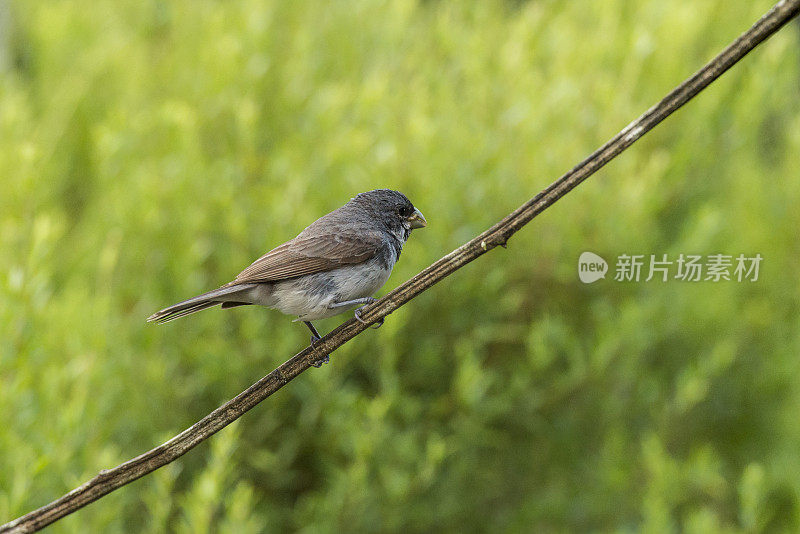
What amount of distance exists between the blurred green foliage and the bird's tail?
0.84 metres

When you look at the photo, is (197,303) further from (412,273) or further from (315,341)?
(412,273)

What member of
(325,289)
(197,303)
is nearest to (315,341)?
(197,303)

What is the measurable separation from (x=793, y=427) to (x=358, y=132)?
2144 mm

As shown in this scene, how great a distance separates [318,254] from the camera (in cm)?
151

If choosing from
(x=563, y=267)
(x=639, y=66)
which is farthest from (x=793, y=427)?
(x=639, y=66)

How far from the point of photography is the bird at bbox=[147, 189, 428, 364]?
135cm

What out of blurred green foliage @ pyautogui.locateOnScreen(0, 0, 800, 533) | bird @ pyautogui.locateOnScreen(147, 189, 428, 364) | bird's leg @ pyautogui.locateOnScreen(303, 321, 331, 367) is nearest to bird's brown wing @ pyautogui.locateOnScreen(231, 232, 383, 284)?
bird @ pyautogui.locateOnScreen(147, 189, 428, 364)

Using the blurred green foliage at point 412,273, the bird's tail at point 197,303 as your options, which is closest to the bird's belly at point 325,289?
the bird's tail at point 197,303

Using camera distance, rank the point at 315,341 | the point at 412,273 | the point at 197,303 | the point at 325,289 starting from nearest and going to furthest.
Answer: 1. the point at 197,303
2. the point at 315,341
3. the point at 325,289
4. the point at 412,273

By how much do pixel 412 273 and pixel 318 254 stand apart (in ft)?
3.64

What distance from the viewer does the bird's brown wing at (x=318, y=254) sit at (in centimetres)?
142

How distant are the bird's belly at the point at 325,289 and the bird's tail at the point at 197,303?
0.41ft

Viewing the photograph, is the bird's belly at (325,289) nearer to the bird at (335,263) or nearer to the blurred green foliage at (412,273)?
the bird at (335,263)

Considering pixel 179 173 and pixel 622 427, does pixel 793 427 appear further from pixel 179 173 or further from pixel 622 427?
pixel 179 173
